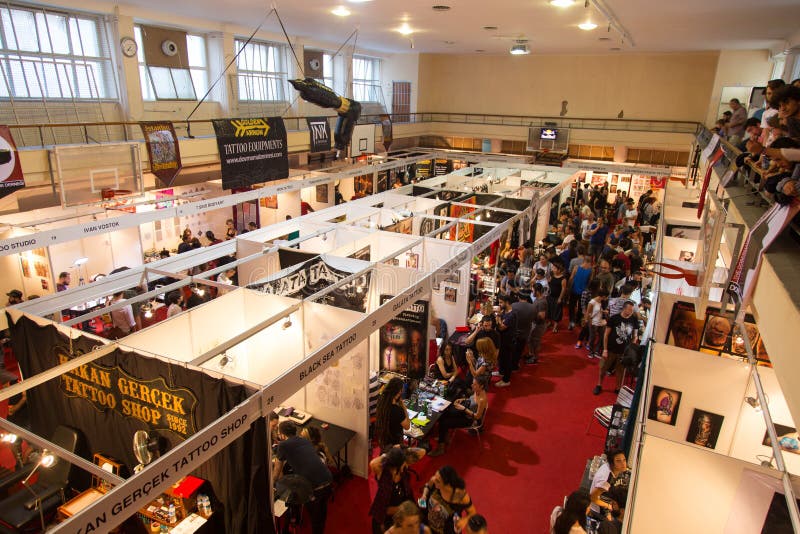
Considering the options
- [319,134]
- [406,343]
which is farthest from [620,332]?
[319,134]

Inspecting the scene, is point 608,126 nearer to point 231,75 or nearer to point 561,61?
point 561,61

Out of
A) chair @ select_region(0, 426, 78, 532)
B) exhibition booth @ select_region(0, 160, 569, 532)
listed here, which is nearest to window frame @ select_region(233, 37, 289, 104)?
exhibition booth @ select_region(0, 160, 569, 532)

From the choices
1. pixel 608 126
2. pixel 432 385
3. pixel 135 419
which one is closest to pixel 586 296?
pixel 432 385

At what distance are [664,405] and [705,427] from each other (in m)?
0.37

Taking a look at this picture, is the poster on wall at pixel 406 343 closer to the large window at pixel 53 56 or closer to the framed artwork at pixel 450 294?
the framed artwork at pixel 450 294

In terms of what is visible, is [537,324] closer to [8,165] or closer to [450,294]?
[450,294]

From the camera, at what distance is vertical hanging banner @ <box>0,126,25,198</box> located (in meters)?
7.04

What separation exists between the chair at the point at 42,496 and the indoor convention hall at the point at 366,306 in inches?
1.0

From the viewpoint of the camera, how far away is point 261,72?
14.6 m

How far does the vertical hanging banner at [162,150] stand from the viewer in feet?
30.1

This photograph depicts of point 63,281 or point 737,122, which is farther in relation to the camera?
point 63,281

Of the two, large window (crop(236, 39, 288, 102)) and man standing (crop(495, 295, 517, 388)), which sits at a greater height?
large window (crop(236, 39, 288, 102))

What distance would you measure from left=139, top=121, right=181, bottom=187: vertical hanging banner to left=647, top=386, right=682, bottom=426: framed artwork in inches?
349

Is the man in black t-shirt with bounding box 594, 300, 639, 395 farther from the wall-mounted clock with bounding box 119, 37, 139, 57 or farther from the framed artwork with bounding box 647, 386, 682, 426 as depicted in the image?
the wall-mounted clock with bounding box 119, 37, 139, 57
